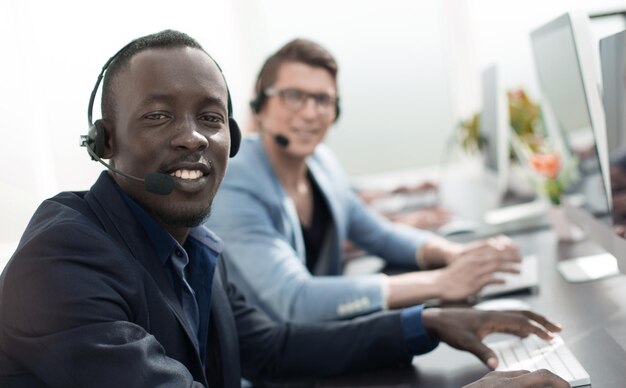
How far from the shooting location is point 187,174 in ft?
3.33

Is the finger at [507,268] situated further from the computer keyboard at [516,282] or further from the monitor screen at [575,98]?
the monitor screen at [575,98]

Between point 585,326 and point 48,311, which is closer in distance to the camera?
point 48,311

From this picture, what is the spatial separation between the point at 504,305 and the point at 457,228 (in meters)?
0.90

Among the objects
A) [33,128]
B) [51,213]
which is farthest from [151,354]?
[33,128]

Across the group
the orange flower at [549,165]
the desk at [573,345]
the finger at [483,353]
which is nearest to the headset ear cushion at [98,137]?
the desk at [573,345]

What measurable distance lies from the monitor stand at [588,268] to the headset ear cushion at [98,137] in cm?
108

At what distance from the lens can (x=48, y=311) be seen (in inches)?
31.6

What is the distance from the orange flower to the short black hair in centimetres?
135

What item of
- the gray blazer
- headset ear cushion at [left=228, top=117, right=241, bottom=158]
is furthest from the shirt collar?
the gray blazer

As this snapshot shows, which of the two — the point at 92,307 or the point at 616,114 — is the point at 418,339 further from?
the point at 92,307

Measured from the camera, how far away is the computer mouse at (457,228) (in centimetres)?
232

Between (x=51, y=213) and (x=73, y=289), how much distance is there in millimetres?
154

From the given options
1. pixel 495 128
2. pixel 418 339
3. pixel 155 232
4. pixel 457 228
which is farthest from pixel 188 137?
pixel 495 128

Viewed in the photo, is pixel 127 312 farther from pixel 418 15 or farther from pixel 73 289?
pixel 418 15
